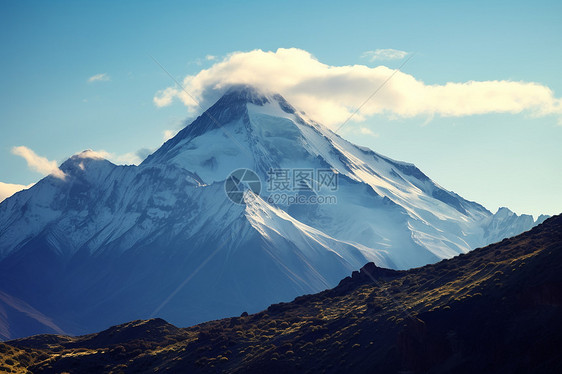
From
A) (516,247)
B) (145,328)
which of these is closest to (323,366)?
(516,247)

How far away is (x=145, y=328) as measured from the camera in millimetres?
140250

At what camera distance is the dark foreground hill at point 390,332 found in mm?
90562

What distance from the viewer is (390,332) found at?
103 meters

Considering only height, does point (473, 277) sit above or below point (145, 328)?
below

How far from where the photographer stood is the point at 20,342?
15800 centimetres

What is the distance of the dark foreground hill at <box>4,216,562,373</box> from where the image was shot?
297 feet

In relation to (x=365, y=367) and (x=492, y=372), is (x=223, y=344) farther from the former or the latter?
(x=492, y=372)

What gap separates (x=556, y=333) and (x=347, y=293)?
58.5 metres

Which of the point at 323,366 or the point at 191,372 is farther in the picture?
the point at 191,372

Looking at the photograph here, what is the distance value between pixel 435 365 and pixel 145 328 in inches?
2605

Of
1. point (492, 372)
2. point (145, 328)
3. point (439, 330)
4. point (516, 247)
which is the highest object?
point (145, 328)

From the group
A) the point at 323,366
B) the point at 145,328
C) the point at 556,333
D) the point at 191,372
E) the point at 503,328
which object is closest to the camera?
the point at 556,333

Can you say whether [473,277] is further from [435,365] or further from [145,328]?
[145,328]

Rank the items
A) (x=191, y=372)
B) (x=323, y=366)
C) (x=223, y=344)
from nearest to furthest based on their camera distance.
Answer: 1. (x=323, y=366)
2. (x=191, y=372)
3. (x=223, y=344)
